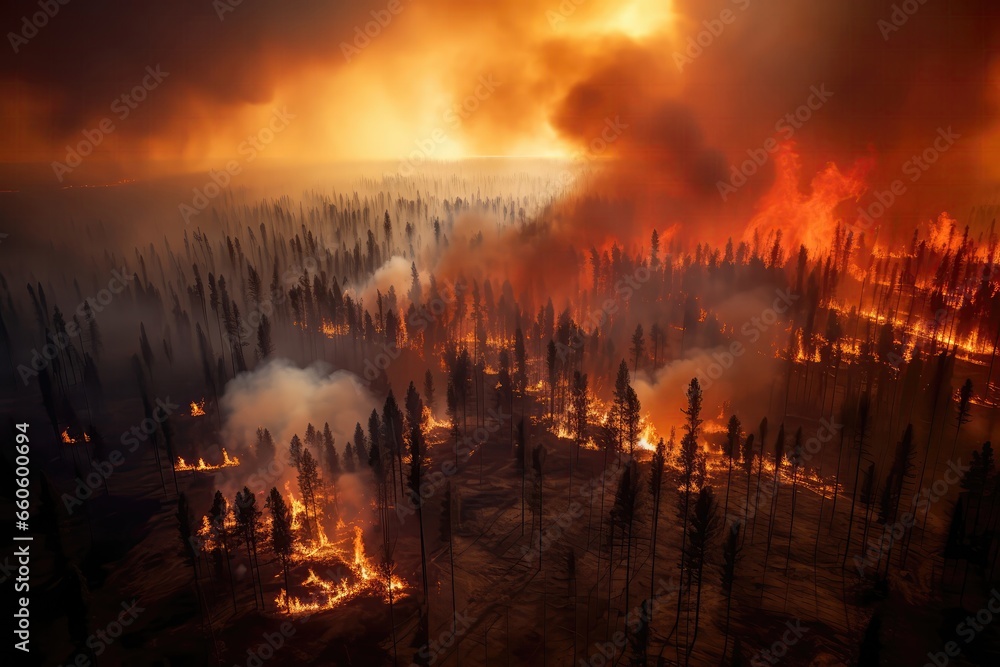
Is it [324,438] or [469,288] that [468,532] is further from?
[469,288]

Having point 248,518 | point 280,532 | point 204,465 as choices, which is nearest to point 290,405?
point 204,465

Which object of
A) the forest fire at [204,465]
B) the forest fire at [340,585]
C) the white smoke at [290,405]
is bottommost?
the forest fire at [340,585]

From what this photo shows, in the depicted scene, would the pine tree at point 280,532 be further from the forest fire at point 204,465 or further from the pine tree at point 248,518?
the forest fire at point 204,465

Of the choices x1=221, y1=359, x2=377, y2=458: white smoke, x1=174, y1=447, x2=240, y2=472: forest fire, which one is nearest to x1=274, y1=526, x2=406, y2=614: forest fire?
x1=221, y1=359, x2=377, y2=458: white smoke

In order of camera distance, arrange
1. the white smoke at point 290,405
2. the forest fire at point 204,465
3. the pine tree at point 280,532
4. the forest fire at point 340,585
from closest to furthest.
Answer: the forest fire at point 340,585
the pine tree at point 280,532
the forest fire at point 204,465
the white smoke at point 290,405

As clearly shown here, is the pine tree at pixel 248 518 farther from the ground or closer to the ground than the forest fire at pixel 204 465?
farther from the ground

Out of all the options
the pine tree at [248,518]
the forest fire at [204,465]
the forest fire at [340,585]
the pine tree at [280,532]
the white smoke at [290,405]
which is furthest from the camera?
the white smoke at [290,405]

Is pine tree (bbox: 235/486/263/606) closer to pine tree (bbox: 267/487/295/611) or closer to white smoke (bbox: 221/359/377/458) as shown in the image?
pine tree (bbox: 267/487/295/611)

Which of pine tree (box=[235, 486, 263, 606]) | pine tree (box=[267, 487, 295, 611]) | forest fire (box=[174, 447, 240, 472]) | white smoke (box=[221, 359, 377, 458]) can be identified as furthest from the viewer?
white smoke (box=[221, 359, 377, 458])

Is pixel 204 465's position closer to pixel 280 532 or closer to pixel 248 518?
pixel 248 518

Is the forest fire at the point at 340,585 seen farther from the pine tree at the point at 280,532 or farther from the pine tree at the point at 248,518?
the pine tree at the point at 248,518

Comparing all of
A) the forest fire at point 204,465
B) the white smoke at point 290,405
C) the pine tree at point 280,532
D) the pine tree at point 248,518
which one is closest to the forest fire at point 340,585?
the pine tree at point 280,532

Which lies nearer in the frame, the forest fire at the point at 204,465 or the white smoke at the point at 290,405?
the forest fire at the point at 204,465
